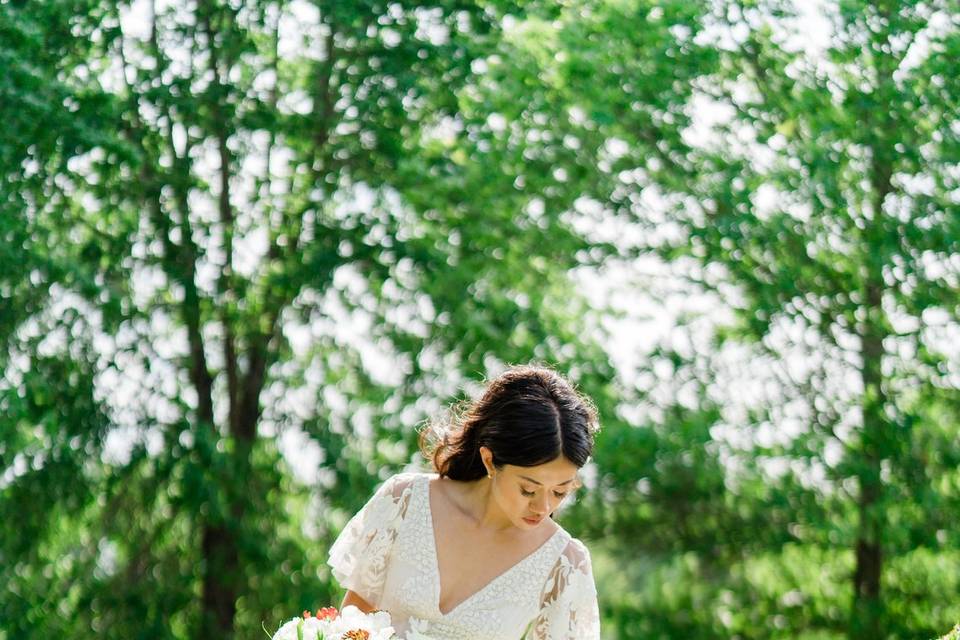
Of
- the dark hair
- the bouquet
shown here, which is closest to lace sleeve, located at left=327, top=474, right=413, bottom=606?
the dark hair

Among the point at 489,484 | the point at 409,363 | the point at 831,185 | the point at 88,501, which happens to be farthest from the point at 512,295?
the point at 489,484

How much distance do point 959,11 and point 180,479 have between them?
5033 millimetres

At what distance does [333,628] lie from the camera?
329 cm

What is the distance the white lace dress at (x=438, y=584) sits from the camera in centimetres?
386

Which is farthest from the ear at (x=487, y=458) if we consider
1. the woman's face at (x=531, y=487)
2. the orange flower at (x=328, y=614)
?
the orange flower at (x=328, y=614)

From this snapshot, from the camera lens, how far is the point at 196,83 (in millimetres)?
7906

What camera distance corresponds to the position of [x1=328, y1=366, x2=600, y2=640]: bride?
3.74m

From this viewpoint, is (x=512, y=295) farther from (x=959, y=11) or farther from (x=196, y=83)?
(x=959, y=11)

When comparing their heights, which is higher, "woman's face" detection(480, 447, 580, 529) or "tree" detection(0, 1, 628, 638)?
"woman's face" detection(480, 447, 580, 529)

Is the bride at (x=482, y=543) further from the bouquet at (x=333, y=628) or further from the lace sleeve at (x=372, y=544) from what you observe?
the bouquet at (x=333, y=628)

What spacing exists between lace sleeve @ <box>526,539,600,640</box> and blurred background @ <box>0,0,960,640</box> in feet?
13.2

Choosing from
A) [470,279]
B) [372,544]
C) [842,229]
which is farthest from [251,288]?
[372,544]

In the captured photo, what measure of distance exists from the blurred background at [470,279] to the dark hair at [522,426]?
158 inches

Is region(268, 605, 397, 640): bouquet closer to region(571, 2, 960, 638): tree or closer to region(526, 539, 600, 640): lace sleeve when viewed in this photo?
region(526, 539, 600, 640): lace sleeve
